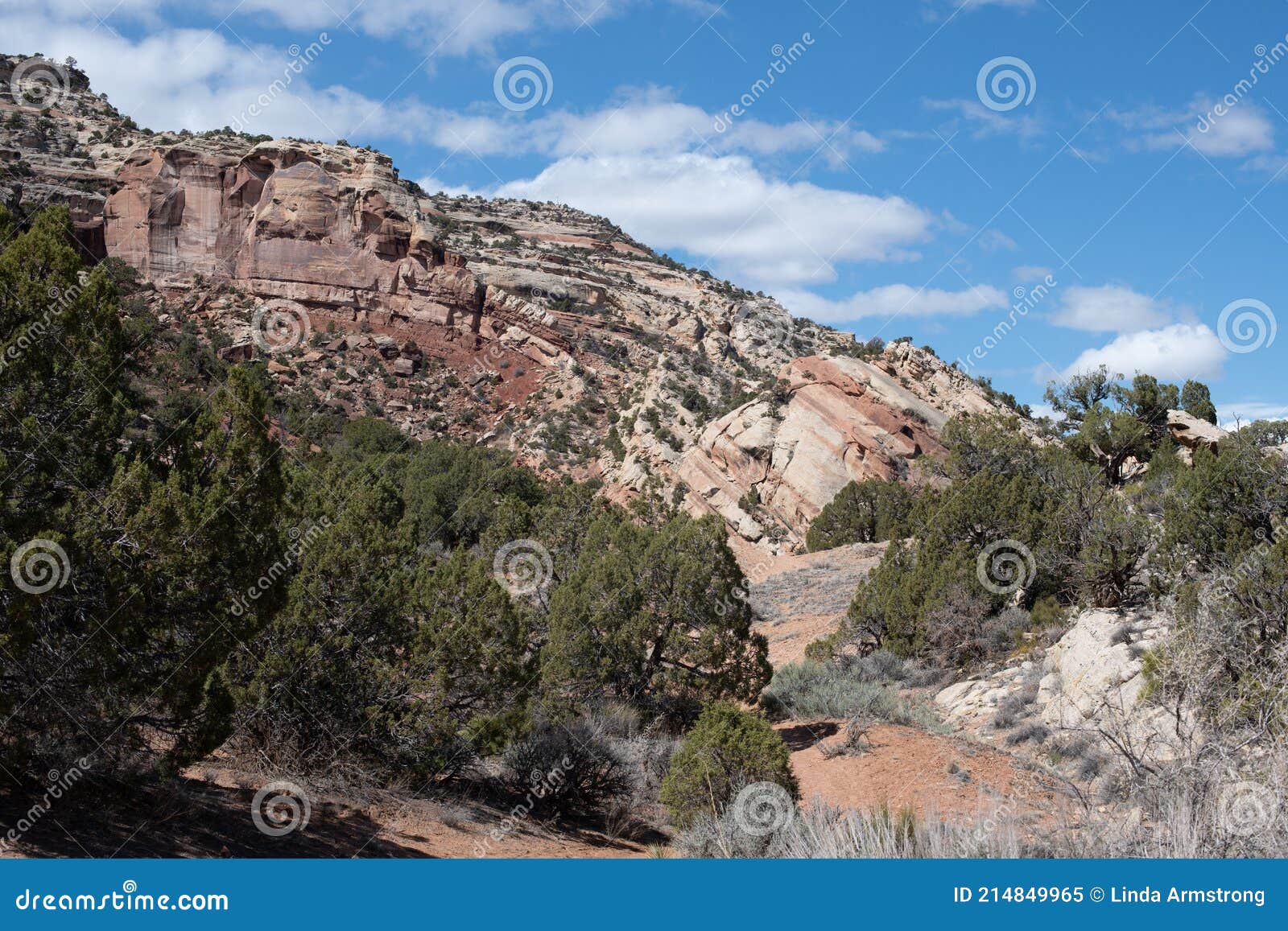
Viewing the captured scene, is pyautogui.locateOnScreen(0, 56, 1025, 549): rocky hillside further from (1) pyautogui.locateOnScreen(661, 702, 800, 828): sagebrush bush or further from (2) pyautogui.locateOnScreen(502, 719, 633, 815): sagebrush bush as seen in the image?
(1) pyautogui.locateOnScreen(661, 702, 800, 828): sagebrush bush

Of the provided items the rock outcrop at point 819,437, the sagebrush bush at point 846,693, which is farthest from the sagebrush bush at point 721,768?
the rock outcrop at point 819,437

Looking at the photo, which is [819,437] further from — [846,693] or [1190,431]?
[846,693]

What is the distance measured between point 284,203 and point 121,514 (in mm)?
54752

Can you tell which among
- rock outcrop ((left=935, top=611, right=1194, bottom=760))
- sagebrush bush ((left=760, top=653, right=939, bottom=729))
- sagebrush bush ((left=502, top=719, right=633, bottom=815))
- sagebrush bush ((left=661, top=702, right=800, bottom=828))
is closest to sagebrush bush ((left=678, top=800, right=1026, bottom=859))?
sagebrush bush ((left=661, top=702, right=800, bottom=828))

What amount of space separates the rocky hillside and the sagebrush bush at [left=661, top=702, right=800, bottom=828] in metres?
32.4

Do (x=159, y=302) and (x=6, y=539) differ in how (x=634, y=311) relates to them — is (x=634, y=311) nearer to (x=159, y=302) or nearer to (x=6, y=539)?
(x=159, y=302)

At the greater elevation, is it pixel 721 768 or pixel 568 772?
pixel 721 768

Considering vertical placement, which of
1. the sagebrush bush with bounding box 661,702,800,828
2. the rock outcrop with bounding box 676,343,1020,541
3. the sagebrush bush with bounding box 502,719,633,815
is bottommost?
the sagebrush bush with bounding box 502,719,633,815

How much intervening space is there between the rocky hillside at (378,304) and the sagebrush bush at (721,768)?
32.4m

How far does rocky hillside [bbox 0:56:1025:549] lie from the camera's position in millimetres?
50062

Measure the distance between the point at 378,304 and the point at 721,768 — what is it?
5238 centimetres

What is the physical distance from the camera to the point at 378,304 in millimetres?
56781

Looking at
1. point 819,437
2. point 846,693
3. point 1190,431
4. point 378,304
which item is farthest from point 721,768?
point 378,304

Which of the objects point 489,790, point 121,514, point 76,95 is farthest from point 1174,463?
point 76,95
